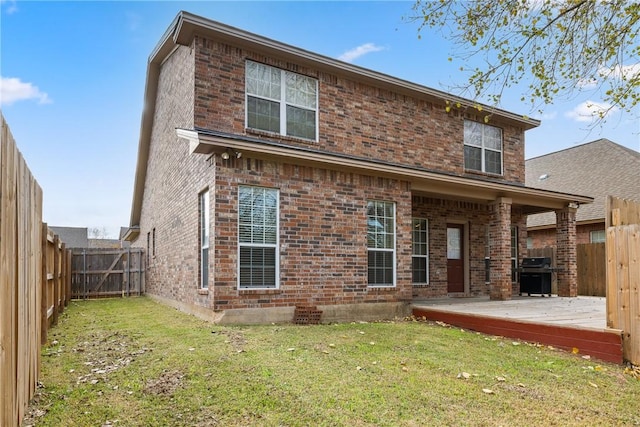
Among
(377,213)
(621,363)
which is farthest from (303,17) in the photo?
(621,363)

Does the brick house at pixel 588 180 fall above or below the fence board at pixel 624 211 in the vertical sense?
above

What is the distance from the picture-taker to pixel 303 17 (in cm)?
1206

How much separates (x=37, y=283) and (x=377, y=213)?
7296 millimetres

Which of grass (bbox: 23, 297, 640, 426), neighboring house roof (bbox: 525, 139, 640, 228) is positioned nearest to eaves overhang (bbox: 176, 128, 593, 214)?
grass (bbox: 23, 297, 640, 426)

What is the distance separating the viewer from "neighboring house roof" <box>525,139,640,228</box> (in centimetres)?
1834

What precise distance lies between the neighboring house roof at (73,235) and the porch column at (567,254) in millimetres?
34238

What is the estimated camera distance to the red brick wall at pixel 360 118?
9.73 metres

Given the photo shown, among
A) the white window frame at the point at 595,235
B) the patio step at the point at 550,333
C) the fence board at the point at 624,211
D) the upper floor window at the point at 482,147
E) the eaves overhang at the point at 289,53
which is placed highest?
the eaves overhang at the point at 289,53

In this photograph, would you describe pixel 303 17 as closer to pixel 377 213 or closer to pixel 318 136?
pixel 318 136

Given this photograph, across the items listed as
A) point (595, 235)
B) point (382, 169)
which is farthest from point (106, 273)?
point (595, 235)

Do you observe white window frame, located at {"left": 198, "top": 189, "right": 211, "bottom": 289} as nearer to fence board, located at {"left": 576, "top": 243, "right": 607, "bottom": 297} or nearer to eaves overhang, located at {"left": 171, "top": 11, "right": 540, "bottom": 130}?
eaves overhang, located at {"left": 171, "top": 11, "right": 540, "bottom": 130}

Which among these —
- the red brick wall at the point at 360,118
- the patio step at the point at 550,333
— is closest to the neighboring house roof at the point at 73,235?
A: the red brick wall at the point at 360,118

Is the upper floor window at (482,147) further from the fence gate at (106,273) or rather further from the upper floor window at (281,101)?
the fence gate at (106,273)

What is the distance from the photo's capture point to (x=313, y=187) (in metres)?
9.39
